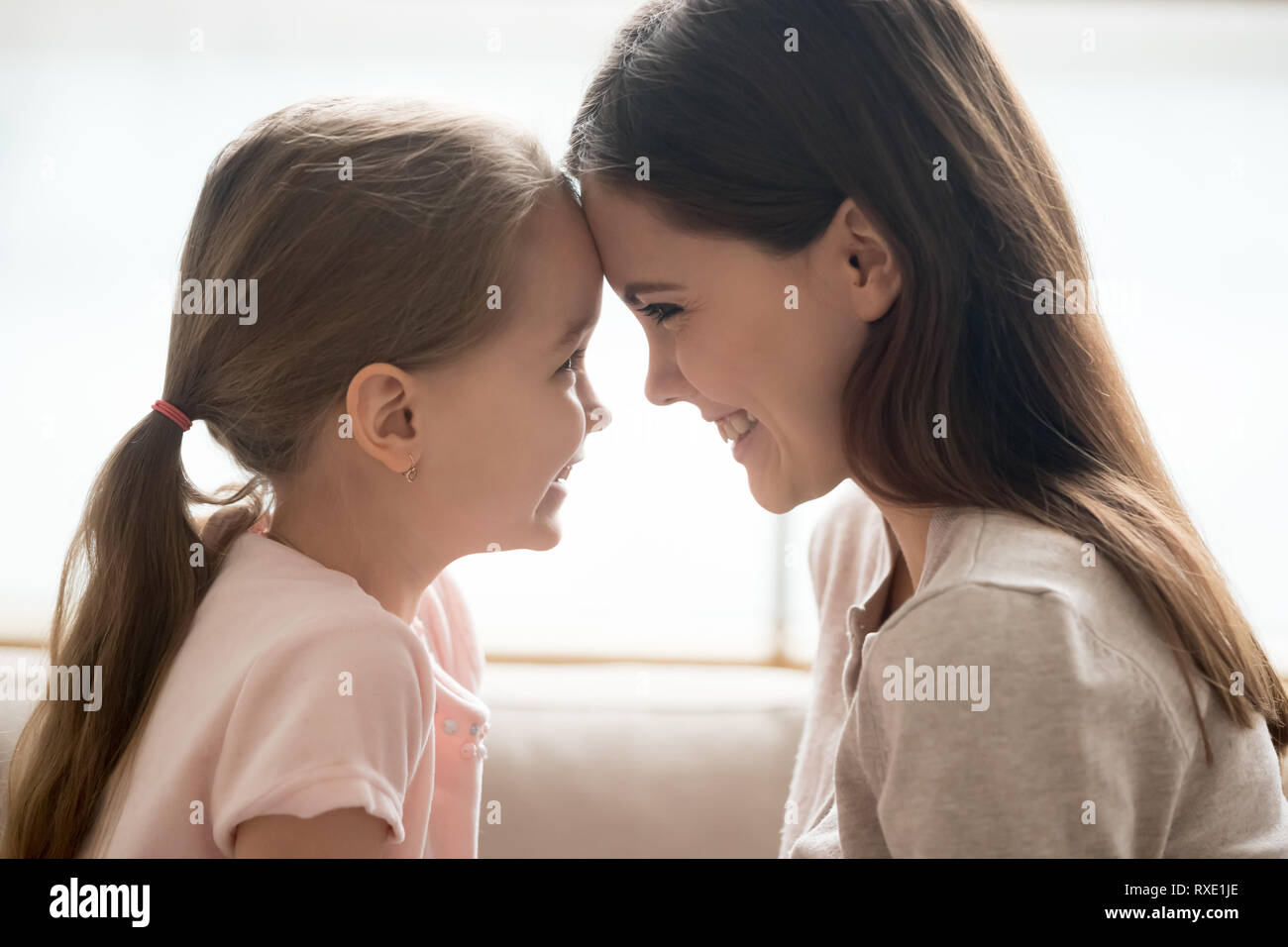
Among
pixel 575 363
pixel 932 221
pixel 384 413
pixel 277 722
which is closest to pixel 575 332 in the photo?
pixel 575 363

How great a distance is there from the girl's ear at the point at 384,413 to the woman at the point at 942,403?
0.27 m

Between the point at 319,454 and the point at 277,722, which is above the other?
the point at 319,454

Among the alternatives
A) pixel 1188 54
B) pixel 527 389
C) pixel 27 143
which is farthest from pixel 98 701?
pixel 1188 54

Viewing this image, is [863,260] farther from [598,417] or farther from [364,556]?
[364,556]

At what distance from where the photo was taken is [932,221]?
998mm

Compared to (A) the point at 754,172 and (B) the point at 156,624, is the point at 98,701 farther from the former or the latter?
(A) the point at 754,172

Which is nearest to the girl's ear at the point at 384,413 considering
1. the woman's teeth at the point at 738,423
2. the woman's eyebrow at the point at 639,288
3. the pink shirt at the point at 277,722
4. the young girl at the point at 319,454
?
the young girl at the point at 319,454

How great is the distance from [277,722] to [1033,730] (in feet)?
1.95

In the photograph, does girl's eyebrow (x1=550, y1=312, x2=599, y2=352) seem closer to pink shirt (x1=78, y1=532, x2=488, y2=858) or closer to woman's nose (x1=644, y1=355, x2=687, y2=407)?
woman's nose (x1=644, y1=355, x2=687, y2=407)

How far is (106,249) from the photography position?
2062mm

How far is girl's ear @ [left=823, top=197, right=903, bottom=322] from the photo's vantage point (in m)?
1.02

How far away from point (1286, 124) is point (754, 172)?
1.63 metres
